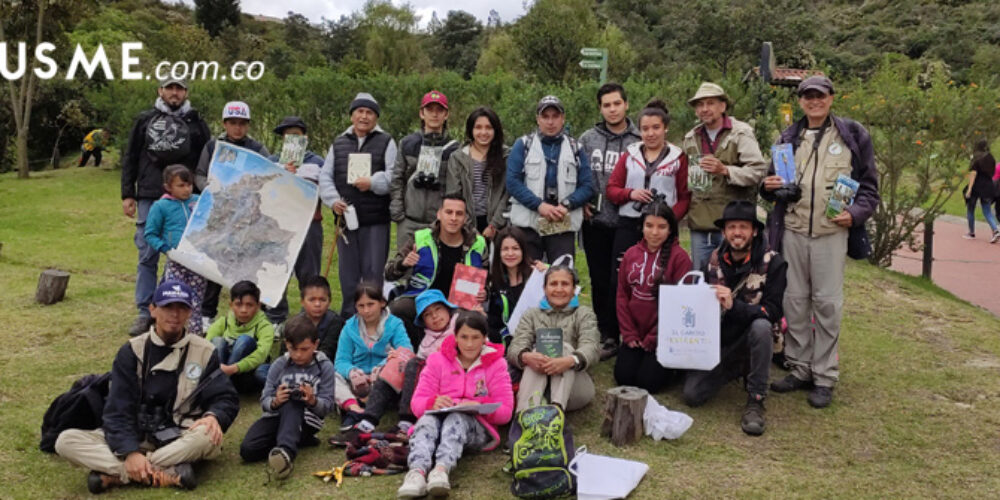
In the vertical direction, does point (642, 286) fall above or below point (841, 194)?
below

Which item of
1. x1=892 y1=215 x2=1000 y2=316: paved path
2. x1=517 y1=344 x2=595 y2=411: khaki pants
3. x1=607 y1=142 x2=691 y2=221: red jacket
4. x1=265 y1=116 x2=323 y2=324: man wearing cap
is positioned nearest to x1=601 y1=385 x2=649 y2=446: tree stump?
x1=517 y1=344 x2=595 y2=411: khaki pants

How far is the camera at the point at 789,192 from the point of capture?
5.29 metres

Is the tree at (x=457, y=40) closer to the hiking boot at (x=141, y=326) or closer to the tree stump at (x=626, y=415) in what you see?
the hiking boot at (x=141, y=326)

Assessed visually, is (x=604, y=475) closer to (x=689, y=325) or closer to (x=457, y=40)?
(x=689, y=325)

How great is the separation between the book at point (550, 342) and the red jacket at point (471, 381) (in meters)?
0.26

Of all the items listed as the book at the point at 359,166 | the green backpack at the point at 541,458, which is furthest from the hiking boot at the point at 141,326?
the green backpack at the point at 541,458

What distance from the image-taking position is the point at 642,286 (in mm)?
5516

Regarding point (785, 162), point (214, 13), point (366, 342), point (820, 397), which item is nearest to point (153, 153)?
point (366, 342)

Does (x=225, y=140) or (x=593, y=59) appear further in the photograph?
(x=593, y=59)

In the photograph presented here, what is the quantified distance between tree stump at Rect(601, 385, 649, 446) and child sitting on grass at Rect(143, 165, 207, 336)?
3427 millimetres

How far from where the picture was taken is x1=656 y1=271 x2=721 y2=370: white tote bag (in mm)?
5062

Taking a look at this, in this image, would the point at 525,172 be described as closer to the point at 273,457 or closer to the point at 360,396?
the point at 360,396

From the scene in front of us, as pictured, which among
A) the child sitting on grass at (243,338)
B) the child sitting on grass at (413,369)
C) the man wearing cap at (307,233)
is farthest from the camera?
the man wearing cap at (307,233)

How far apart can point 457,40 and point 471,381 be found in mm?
67774
